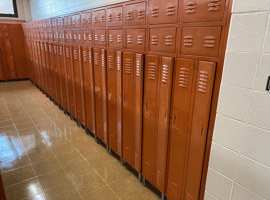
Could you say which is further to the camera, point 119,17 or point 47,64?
point 47,64

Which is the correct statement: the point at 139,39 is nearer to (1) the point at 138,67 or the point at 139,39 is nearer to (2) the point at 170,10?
(1) the point at 138,67

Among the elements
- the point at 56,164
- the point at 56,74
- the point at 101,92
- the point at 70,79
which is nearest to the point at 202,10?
the point at 101,92

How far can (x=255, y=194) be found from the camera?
148 cm

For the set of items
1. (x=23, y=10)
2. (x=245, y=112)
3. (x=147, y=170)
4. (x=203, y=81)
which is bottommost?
(x=147, y=170)

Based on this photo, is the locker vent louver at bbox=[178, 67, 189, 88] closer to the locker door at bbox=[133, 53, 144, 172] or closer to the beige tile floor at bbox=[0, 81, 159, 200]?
the locker door at bbox=[133, 53, 144, 172]

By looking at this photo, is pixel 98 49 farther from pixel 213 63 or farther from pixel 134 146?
pixel 213 63

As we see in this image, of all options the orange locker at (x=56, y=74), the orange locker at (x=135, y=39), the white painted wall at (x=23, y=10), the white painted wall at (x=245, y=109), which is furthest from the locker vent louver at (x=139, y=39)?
the white painted wall at (x=23, y=10)

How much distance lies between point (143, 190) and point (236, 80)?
190cm

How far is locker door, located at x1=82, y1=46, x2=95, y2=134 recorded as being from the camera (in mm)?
3446

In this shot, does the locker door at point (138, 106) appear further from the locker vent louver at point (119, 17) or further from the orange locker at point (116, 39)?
the locker vent louver at point (119, 17)

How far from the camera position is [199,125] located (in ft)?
5.94

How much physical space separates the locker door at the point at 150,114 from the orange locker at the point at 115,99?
54 centimetres

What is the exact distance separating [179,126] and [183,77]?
0.50 meters

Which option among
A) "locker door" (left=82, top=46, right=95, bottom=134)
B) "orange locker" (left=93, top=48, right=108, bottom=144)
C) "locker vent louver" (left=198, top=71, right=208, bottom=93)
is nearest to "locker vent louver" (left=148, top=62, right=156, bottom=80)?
"locker vent louver" (left=198, top=71, right=208, bottom=93)
